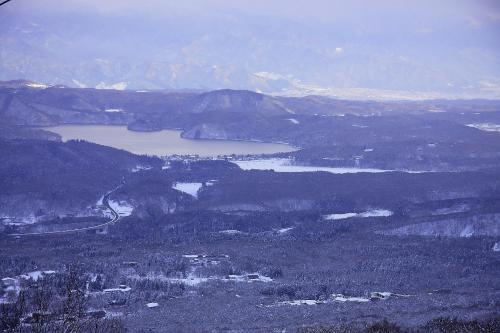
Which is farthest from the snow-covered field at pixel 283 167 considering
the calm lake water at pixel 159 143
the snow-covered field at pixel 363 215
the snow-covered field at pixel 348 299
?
the snow-covered field at pixel 348 299

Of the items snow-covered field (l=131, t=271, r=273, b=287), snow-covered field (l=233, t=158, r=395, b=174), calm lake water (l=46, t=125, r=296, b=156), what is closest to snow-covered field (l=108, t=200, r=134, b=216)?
snow-covered field (l=131, t=271, r=273, b=287)

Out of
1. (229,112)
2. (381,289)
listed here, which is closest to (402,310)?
(381,289)

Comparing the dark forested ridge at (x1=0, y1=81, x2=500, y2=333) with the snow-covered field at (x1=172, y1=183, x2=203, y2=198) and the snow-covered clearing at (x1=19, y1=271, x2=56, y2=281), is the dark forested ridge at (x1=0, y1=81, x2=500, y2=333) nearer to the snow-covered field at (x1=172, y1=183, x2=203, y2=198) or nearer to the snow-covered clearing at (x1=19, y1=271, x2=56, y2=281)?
the snow-covered clearing at (x1=19, y1=271, x2=56, y2=281)

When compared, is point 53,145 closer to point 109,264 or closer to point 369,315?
point 109,264

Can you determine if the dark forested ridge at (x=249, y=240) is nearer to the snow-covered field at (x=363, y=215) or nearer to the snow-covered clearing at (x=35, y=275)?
the snow-covered clearing at (x=35, y=275)

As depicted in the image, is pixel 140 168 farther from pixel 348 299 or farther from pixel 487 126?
pixel 487 126

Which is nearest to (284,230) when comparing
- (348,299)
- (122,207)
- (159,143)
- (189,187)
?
(122,207)
